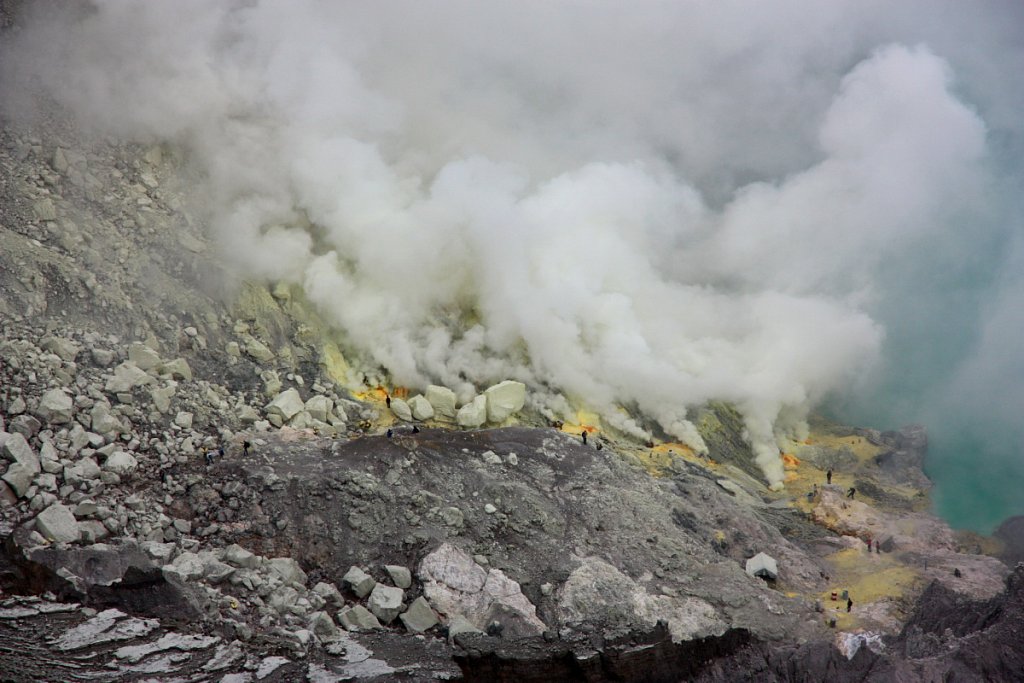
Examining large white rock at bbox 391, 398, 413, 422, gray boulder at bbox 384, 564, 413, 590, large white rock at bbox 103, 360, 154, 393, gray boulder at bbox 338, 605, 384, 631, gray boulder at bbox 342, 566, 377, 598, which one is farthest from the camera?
large white rock at bbox 391, 398, 413, 422

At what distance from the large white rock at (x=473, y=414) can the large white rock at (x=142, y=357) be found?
10978 millimetres

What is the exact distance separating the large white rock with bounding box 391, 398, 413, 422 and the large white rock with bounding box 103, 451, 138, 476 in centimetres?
996

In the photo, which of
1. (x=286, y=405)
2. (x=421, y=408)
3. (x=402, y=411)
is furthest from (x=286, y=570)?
(x=421, y=408)

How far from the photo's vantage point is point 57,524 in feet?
60.2

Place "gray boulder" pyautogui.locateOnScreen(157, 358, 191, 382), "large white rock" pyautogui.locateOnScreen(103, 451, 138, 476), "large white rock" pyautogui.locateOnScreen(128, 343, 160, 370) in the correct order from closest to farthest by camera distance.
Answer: "large white rock" pyautogui.locateOnScreen(103, 451, 138, 476)
"large white rock" pyautogui.locateOnScreen(128, 343, 160, 370)
"gray boulder" pyautogui.locateOnScreen(157, 358, 191, 382)

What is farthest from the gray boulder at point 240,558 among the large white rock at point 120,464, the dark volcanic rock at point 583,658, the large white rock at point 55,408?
the large white rock at point 55,408

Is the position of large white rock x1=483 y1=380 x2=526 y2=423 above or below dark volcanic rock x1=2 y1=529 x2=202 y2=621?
above

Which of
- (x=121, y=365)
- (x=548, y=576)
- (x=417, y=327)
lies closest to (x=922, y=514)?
(x=548, y=576)

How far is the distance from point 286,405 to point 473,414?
716cm

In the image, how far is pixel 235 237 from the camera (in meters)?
31.1

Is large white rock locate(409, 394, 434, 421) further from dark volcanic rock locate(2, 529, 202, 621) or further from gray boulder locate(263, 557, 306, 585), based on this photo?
dark volcanic rock locate(2, 529, 202, 621)

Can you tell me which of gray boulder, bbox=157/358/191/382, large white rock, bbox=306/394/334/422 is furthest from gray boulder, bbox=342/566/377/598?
gray boulder, bbox=157/358/191/382

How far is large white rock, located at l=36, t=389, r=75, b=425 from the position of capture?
68.6 feet

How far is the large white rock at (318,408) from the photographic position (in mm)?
26609
